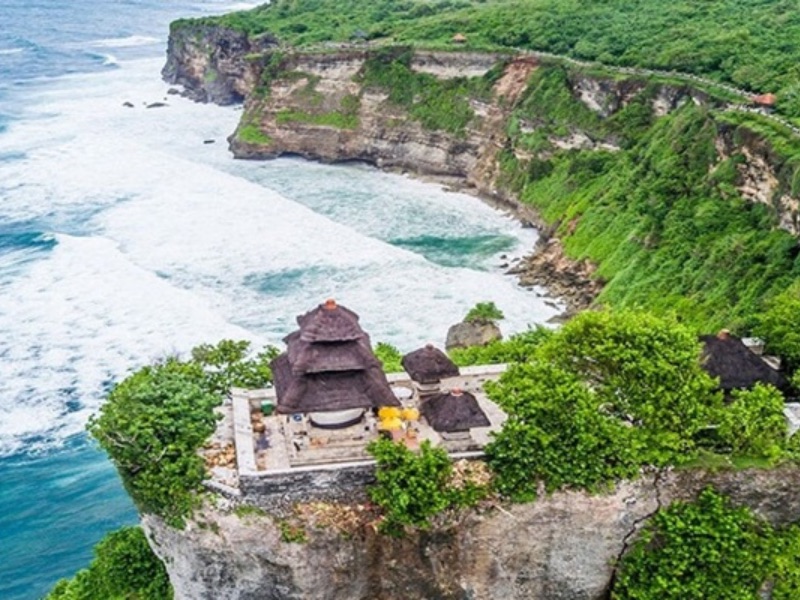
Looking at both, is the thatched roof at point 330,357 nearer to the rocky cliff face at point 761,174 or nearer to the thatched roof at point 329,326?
the thatched roof at point 329,326

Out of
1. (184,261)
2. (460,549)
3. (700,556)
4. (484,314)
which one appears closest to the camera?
(700,556)

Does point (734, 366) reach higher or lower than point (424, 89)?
higher

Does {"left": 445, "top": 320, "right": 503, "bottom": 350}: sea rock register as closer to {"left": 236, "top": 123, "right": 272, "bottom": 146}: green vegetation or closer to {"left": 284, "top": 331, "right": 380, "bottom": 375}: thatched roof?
{"left": 284, "top": 331, "right": 380, "bottom": 375}: thatched roof

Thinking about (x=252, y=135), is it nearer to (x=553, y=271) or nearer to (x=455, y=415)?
(x=553, y=271)

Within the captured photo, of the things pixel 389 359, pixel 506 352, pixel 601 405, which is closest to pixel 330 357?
pixel 601 405

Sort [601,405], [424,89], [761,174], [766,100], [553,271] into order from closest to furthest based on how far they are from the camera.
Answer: [601,405], [761,174], [766,100], [553,271], [424,89]

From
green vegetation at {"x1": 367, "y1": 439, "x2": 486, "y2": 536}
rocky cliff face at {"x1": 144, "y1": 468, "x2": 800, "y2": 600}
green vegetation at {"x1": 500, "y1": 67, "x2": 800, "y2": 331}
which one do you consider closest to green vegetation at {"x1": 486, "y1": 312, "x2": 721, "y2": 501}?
rocky cliff face at {"x1": 144, "y1": 468, "x2": 800, "y2": 600}

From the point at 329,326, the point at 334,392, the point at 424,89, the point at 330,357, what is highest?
the point at 329,326

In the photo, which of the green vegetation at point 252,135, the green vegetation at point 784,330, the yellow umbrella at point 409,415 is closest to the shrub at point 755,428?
the green vegetation at point 784,330
